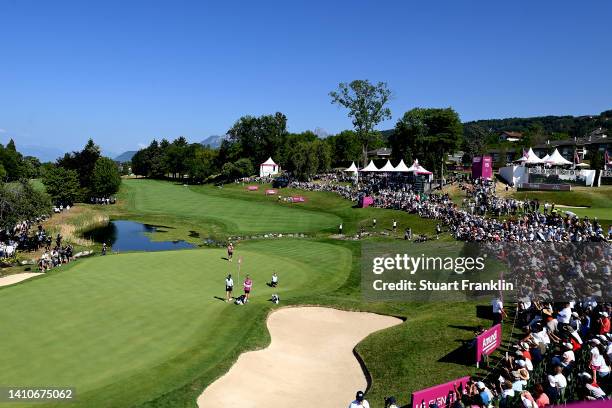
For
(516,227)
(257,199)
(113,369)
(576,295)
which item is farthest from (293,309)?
(257,199)

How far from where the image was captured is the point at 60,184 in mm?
84125

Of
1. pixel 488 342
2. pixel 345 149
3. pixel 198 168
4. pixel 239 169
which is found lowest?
pixel 488 342

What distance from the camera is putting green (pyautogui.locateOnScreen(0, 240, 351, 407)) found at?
1977 cm

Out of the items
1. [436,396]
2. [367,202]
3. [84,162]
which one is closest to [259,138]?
[84,162]

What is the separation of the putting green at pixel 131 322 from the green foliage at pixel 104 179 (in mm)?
60973

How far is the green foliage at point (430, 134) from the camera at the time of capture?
102m

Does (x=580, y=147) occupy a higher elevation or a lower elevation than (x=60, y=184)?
higher

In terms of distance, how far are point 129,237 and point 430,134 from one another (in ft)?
225

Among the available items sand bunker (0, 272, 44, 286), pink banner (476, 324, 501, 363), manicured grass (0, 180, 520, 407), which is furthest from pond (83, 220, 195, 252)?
pink banner (476, 324, 501, 363)

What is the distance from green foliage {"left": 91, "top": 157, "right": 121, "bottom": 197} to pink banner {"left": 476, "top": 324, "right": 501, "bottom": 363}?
90238mm

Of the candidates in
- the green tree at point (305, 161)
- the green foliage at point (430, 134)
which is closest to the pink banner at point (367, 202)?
the green foliage at point (430, 134)

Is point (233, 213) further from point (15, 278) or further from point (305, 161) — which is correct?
point (15, 278)

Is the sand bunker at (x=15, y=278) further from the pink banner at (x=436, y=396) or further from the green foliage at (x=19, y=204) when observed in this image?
the pink banner at (x=436, y=396)

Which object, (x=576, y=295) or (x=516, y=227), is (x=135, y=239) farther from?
(x=576, y=295)
